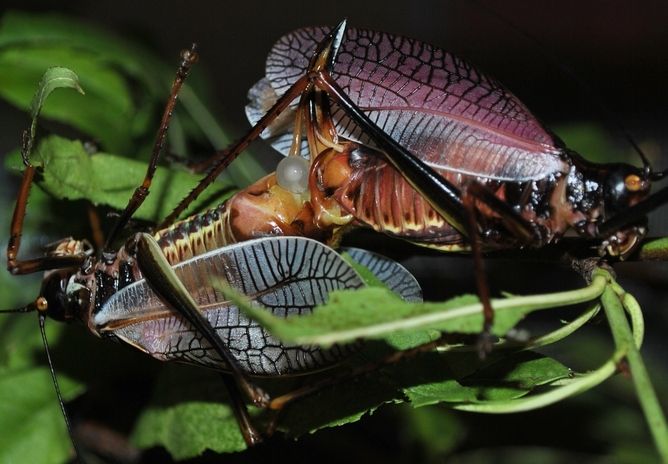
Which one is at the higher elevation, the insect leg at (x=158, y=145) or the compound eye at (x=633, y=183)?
the insect leg at (x=158, y=145)

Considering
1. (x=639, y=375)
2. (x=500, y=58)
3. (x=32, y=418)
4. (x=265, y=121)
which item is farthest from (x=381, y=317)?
(x=500, y=58)

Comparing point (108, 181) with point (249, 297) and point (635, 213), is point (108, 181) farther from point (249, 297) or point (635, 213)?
point (635, 213)

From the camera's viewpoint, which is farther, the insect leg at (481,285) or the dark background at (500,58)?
the dark background at (500,58)

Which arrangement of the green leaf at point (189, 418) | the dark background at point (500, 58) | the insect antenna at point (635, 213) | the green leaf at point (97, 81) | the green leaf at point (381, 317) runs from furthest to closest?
the dark background at point (500, 58), the green leaf at point (97, 81), the green leaf at point (189, 418), the insect antenna at point (635, 213), the green leaf at point (381, 317)

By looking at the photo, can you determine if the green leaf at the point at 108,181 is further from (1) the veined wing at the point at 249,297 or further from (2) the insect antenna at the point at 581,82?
(2) the insect antenna at the point at 581,82

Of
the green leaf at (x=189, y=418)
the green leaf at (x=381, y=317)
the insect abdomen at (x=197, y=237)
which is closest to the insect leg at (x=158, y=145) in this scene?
the insect abdomen at (x=197, y=237)

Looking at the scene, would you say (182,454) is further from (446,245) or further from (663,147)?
→ (663,147)

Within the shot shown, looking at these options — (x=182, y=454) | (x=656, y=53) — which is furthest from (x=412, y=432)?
(x=656, y=53)
